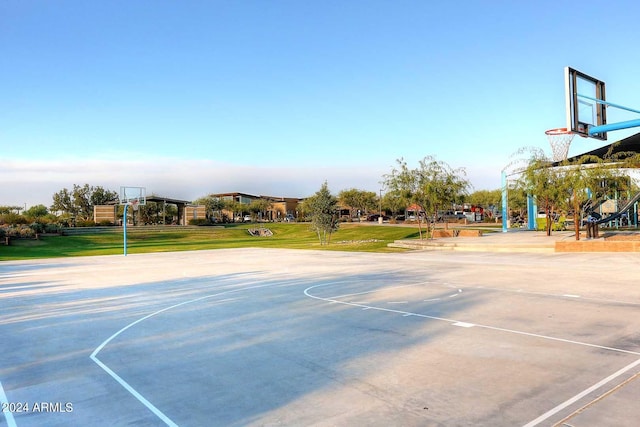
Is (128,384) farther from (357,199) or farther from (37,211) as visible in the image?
(357,199)

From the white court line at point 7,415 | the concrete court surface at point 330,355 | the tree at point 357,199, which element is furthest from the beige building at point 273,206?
the white court line at point 7,415

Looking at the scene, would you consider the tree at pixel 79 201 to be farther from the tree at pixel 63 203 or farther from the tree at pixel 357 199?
the tree at pixel 357 199

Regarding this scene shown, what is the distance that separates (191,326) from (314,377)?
4.13 metres

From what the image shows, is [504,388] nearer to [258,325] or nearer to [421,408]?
[421,408]

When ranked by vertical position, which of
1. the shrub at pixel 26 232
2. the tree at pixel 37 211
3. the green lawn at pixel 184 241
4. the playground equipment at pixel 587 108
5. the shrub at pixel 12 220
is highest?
the playground equipment at pixel 587 108

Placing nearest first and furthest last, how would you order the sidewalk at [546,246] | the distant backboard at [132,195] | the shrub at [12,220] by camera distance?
the sidewalk at [546,246] → the distant backboard at [132,195] → the shrub at [12,220]

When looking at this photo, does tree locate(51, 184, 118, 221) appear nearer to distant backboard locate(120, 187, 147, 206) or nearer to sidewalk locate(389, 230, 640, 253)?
distant backboard locate(120, 187, 147, 206)

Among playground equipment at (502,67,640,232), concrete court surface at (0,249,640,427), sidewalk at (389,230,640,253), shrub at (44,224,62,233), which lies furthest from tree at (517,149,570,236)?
shrub at (44,224,62,233)

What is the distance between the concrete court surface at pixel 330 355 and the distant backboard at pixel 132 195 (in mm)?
30305

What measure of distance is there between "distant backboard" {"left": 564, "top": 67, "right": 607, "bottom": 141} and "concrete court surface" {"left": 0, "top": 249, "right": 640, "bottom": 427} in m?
8.25

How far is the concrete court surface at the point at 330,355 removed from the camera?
16.4 feet

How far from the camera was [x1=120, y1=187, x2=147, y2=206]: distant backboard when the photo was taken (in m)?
43.1

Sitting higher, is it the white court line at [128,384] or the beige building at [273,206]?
the beige building at [273,206]

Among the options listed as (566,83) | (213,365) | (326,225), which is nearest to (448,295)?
(213,365)
